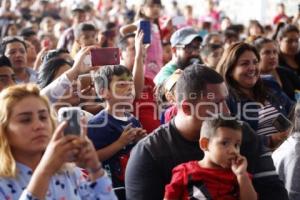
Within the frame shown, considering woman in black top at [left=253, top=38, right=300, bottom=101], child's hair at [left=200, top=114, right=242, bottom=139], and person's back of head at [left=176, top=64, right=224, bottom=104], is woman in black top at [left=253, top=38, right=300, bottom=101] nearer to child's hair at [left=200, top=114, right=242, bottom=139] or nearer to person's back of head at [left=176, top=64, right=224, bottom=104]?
person's back of head at [left=176, top=64, right=224, bottom=104]

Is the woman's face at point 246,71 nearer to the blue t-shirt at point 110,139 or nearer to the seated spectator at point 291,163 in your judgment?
the seated spectator at point 291,163

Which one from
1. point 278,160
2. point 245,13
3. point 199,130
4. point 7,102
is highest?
point 245,13

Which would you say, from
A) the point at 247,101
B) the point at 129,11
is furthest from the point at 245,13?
the point at 247,101

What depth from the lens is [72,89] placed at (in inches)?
191

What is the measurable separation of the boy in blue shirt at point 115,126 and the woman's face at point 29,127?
1.17 meters

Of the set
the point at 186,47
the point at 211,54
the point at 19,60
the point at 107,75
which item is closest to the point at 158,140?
the point at 107,75

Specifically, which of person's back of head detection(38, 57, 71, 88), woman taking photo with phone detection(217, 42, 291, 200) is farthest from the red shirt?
person's back of head detection(38, 57, 71, 88)

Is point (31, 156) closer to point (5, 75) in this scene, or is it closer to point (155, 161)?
point (155, 161)

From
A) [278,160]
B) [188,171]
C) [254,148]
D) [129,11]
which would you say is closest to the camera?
[188,171]

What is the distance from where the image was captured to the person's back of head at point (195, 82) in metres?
3.58

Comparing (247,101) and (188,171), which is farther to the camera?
(247,101)

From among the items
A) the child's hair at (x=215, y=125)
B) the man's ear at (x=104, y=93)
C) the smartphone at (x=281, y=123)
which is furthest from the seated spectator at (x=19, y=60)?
the child's hair at (x=215, y=125)

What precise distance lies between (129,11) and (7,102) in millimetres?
13307

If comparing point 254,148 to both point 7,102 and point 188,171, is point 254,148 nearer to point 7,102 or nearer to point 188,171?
point 188,171
